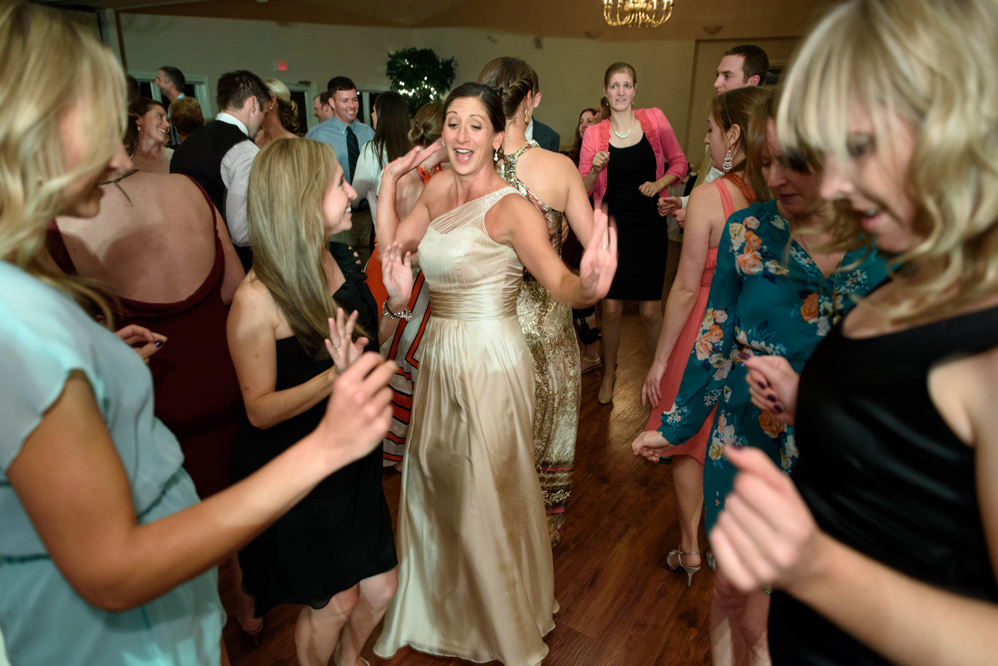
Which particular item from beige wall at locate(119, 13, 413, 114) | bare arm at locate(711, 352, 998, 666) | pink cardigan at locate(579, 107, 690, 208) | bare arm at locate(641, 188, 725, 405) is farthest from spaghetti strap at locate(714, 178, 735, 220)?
beige wall at locate(119, 13, 413, 114)

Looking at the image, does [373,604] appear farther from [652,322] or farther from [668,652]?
[652,322]

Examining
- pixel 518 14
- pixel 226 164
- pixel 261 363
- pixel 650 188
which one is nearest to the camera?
pixel 261 363

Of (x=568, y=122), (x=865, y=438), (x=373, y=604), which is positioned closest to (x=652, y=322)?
(x=373, y=604)

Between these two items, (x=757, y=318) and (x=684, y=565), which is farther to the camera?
(x=684, y=565)

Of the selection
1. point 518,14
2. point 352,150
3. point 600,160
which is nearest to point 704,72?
point 518,14

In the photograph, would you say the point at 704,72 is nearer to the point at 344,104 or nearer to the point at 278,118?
the point at 344,104

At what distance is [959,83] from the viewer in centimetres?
63

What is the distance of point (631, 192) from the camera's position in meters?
3.83

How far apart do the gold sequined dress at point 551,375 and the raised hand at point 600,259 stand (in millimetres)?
1029

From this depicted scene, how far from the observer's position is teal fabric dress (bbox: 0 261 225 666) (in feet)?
2.16

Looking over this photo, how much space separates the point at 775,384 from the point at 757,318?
48 cm

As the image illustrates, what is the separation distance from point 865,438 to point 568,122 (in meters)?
11.0

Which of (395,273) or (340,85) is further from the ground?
(340,85)

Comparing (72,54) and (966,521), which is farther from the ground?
(72,54)
